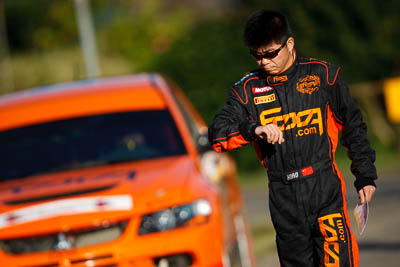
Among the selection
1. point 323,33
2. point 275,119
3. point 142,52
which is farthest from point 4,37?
point 275,119

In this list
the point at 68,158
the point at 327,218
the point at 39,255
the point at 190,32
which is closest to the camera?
the point at 327,218

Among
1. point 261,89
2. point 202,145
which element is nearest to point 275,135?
point 261,89

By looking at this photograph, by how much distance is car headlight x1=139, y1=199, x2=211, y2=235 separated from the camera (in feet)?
17.6

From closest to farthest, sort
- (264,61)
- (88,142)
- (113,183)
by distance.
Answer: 1. (264,61)
2. (113,183)
3. (88,142)

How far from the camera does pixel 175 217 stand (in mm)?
5445

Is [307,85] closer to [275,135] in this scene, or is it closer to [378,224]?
[275,135]

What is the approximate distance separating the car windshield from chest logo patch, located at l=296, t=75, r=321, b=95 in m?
2.34

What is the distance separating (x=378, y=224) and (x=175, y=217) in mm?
4635

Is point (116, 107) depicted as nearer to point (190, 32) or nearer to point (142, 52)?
point (190, 32)

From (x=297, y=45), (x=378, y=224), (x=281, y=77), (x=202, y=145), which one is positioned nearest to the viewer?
(x=281, y=77)

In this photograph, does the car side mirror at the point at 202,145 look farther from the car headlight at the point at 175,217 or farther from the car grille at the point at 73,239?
the car grille at the point at 73,239

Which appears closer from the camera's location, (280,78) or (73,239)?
(280,78)

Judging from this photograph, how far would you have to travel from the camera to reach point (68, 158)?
6395 mm

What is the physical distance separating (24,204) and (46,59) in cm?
3202
